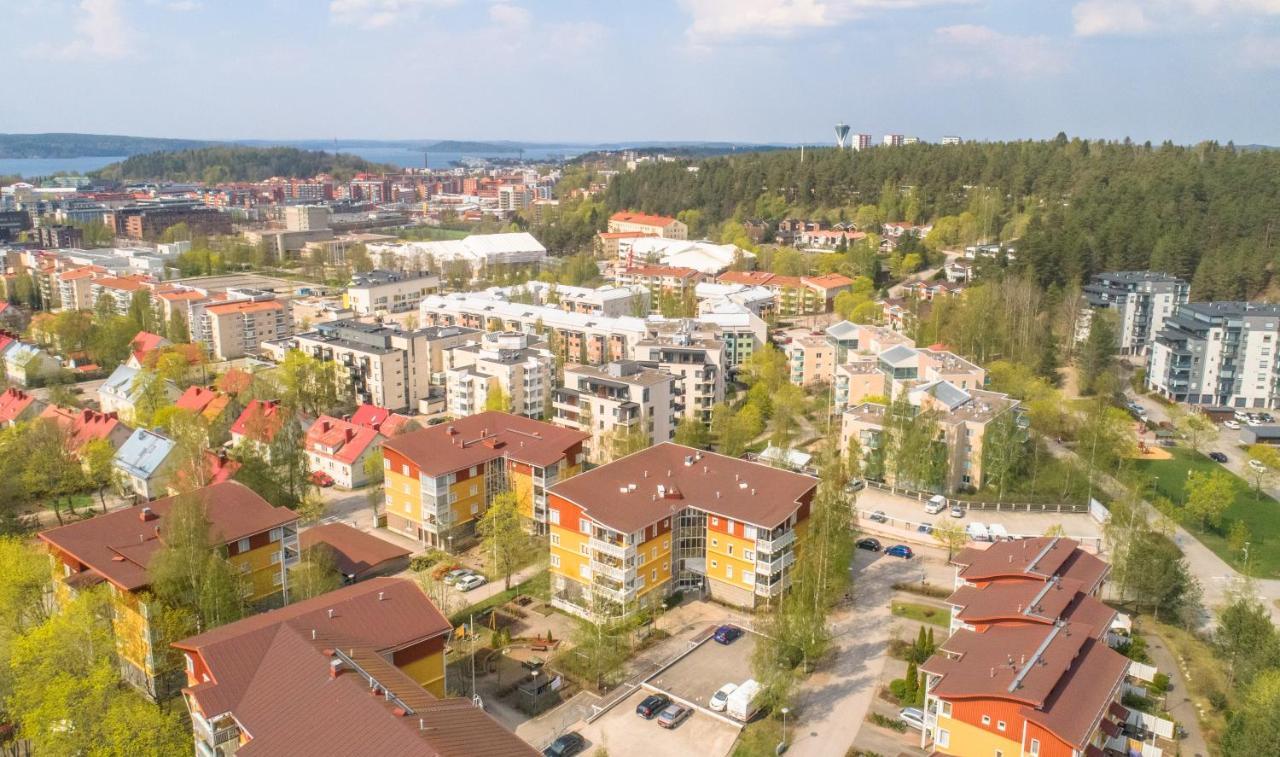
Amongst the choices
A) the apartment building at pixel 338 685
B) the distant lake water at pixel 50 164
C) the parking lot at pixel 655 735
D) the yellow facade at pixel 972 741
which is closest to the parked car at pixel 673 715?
the parking lot at pixel 655 735

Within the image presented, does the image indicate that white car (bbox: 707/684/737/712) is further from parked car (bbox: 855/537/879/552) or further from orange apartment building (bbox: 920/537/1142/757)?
parked car (bbox: 855/537/879/552)

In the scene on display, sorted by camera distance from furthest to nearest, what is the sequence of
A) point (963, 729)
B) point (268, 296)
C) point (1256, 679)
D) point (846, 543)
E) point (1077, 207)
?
point (1077, 207)
point (268, 296)
point (846, 543)
point (1256, 679)
point (963, 729)

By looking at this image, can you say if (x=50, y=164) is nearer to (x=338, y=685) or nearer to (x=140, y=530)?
(x=140, y=530)

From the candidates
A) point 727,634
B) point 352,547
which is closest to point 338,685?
point 727,634

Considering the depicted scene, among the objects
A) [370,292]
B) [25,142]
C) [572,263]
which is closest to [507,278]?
[572,263]

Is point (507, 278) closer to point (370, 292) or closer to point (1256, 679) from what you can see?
point (370, 292)

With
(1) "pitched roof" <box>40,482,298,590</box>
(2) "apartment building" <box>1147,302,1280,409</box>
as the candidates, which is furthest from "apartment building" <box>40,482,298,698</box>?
(2) "apartment building" <box>1147,302,1280,409</box>

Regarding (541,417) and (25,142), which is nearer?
(541,417)
